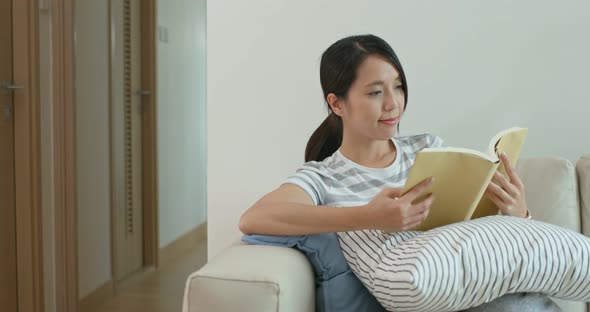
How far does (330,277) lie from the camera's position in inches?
56.7

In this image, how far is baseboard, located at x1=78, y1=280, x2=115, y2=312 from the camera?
10.0ft

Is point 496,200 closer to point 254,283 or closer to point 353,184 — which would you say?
point 353,184

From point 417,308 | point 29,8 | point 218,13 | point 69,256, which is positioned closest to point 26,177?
point 69,256

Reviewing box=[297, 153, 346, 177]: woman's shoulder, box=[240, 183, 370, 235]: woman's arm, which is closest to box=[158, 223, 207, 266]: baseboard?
box=[297, 153, 346, 177]: woman's shoulder

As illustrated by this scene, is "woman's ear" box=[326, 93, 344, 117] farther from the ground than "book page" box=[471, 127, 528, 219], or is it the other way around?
"woman's ear" box=[326, 93, 344, 117]

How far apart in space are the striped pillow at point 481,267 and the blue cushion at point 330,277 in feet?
0.47

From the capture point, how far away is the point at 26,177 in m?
2.85

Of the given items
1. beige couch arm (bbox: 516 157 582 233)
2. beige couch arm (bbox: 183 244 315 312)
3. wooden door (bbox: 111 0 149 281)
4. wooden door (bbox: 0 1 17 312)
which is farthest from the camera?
wooden door (bbox: 111 0 149 281)

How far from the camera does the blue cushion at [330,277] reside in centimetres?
142

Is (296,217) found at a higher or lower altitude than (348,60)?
lower

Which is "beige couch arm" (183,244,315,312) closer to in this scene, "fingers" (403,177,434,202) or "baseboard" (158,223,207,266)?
"fingers" (403,177,434,202)

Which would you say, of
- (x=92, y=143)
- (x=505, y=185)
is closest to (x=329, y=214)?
(x=505, y=185)

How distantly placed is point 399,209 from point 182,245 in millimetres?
3258

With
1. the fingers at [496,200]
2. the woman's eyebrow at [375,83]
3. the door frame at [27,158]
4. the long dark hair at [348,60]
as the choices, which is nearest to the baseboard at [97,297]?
the door frame at [27,158]
